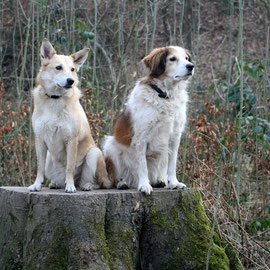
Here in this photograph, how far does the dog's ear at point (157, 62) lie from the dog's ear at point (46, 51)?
89cm

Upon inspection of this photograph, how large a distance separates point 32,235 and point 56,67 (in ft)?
5.01

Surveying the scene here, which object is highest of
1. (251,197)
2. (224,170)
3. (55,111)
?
(55,111)

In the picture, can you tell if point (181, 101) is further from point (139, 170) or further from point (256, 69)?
point (256, 69)

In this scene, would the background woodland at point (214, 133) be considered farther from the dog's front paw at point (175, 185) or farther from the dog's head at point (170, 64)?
the dog's head at point (170, 64)

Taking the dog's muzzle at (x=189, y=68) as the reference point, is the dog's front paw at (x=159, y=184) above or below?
below

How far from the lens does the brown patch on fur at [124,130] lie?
4.10 meters

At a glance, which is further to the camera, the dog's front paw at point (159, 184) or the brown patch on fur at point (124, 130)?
the dog's front paw at point (159, 184)

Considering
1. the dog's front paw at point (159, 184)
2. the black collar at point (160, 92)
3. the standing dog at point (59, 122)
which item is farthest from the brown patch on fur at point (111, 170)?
the black collar at point (160, 92)

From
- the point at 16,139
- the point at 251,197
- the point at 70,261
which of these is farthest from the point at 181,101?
the point at 16,139

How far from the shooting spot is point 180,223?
3756 mm

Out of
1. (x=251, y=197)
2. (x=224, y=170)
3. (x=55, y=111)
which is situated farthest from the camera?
(x=251, y=197)

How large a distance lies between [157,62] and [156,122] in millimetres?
582

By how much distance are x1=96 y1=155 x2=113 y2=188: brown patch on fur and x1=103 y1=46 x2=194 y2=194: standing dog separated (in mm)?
156

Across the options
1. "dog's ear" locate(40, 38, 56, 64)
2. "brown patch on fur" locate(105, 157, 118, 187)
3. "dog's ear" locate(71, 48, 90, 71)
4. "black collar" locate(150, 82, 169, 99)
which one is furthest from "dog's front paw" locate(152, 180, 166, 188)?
"dog's ear" locate(40, 38, 56, 64)
